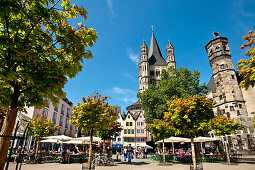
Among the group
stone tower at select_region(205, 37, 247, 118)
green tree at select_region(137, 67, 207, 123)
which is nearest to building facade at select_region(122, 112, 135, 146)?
green tree at select_region(137, 67, 207, 123)

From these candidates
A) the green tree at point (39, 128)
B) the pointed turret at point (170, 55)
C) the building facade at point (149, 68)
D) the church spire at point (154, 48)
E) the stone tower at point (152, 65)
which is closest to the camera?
the green tree at point (39, 128)

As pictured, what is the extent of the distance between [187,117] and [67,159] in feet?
42.2

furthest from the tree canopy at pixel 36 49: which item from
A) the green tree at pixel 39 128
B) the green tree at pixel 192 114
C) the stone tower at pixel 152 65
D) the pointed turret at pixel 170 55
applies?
the pointed turret at pixel 170 55

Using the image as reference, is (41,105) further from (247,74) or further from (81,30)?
(247,74)

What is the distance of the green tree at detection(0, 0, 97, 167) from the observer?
9.55 feet

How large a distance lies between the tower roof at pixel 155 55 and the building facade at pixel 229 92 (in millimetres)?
23678

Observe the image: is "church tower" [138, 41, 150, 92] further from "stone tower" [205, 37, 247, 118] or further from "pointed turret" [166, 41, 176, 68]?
"stone tower" [205, 37, 247, 118]

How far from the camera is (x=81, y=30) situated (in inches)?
159

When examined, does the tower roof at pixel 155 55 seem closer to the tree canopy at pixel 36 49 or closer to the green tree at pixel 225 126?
the green tree at pixel 225 126

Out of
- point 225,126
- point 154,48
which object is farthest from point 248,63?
point 154,48

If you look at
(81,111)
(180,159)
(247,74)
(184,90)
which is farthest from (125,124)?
(247,74)

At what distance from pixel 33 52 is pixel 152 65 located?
61031 millimetres

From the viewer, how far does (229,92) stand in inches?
1451

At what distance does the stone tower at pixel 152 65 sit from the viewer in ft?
185
